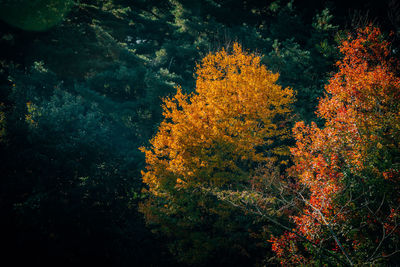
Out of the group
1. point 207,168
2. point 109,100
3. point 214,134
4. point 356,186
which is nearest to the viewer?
point 356,186

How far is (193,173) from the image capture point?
10602 millimetres

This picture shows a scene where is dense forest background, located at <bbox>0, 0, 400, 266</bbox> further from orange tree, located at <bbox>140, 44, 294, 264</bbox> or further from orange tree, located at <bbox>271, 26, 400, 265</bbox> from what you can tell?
orange tree, located at <bbox>271, 26, 400, 265</bbox>

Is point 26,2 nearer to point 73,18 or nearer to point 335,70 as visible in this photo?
point 73,18

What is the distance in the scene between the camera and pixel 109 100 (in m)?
18.0

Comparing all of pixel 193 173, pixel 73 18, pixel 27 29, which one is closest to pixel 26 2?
pixel 27 29

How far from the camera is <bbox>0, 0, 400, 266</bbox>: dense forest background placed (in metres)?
10.2

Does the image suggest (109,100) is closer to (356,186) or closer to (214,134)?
(214,134)

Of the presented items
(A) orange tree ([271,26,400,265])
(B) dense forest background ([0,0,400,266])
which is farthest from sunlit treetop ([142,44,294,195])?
(A) orange tree ([271,26,400,265])

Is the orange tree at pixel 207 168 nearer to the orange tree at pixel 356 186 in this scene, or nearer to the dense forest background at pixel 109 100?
the dense forest background at pixel 109 100

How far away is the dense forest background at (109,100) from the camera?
1025 centimetres

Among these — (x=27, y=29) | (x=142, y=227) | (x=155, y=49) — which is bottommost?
(x=142, y=227)

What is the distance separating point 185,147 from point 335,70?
1281cm

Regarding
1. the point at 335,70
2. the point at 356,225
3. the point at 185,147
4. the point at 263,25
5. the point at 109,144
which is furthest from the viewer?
the point at 263,25

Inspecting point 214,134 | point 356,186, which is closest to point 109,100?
point 214,134
